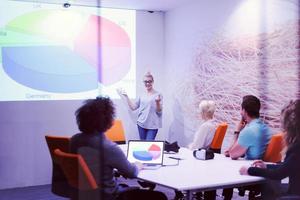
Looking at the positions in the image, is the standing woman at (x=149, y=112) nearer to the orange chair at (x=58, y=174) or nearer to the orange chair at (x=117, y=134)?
the orange chair at (x=117, y=134)

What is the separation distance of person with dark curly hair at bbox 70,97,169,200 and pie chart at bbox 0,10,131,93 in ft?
9.64

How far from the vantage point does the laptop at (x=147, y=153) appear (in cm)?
313

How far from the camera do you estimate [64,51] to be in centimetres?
561

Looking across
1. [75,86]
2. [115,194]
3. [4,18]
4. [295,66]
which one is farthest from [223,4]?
[115,194]

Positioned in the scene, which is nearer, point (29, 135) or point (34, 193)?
point (34, 193)

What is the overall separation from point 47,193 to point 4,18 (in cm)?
Result: 238

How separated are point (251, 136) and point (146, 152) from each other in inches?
33.4

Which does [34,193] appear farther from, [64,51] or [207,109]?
[207,109]

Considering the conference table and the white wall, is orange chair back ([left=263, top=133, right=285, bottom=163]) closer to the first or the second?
the conference table

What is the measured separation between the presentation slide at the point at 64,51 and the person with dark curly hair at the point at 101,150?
2.93m

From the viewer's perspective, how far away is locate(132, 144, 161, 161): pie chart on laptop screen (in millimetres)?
3158

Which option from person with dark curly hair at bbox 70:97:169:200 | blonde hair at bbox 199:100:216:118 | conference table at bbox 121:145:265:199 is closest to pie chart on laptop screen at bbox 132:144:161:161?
conference table at bbox 121:145:265:199

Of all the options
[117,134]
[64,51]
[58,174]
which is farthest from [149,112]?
[58,174]

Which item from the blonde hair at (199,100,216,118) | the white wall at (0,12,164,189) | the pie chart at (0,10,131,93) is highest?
the pie chart at (0,10,131,93)
